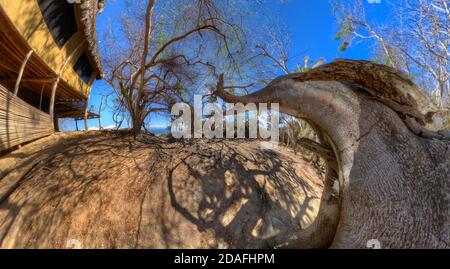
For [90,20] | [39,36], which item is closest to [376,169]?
[39,36]

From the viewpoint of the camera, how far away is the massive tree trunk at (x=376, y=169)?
1558mm

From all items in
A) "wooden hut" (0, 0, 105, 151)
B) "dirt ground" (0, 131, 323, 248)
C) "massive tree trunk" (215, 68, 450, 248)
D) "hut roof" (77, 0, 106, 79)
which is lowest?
"dirt ground" (0, 131, 323, 248)

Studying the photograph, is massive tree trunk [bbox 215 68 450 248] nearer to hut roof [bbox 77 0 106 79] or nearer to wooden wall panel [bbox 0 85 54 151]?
wooden wall panel [bbox 0 85 54 151]

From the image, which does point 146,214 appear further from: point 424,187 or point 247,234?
point 424,187

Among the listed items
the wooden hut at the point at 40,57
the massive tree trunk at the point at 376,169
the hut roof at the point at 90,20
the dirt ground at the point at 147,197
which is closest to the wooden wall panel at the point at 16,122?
the wooden hut at the point at 40,57

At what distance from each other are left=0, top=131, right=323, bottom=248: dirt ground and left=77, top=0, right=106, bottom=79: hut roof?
4.52 m

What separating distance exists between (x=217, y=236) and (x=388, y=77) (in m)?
3.13

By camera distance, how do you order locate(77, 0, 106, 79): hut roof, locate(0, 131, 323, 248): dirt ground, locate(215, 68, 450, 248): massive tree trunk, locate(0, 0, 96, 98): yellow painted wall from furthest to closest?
locate(77, 0, 106, 79): hut roof
locate(0, 0, 96, 98): yellow painted wall
locate(0, 131, 323, 248): dirt ground
locate(215, 68, 450, 248): massive tree trunk

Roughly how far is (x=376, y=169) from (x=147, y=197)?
344 centimetres

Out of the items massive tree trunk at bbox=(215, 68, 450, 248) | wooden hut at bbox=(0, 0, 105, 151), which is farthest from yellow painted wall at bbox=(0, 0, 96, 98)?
massive tree trunk at bbox=(215, 68, 450, 248)

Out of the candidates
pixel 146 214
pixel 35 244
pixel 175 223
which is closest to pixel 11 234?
pixel 35 244

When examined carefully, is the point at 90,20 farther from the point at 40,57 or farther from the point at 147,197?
the point at 147,197

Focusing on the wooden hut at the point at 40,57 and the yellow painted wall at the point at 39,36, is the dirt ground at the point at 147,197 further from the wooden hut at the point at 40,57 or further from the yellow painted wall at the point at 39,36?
the yellow painted wall at the point at 39,36

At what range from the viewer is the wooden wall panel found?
4355mm
